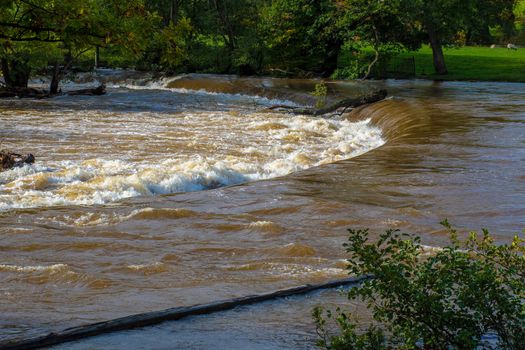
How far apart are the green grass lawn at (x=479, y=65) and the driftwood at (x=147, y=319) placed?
3400 centimetres

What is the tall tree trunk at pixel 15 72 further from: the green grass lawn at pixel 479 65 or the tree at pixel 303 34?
the green grass lawn at pixel 479 65

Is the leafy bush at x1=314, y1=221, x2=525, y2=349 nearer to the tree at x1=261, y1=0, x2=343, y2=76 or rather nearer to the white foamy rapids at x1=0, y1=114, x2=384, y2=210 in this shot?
the white foamy rapids at x1=0, y1=114, x2=384, y2=210

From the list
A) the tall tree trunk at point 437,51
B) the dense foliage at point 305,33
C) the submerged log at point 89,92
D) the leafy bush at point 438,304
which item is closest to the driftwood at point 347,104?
the dense foliage at point 305,33

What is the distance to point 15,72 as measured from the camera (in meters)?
34.2

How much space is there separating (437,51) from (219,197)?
31211 millimetres

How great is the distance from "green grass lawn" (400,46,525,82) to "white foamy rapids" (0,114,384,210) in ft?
63.2

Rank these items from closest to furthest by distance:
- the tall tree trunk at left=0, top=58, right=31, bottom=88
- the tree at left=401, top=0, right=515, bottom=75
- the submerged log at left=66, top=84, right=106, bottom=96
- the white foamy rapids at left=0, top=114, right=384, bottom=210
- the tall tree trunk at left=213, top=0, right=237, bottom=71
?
1. the white foamy rapids at left=0, top=114, right=384, bottom=210
2. the tall tree trunk at left=0, top=58, right=31, bottom=88
3. the submerged log at left=66, top=84, right=106, bottom=96
4. the tree at left=401, top=0, right=515, bottom=75
5. the tall tree trunk at left=213, top=0, right=237, bottom=71

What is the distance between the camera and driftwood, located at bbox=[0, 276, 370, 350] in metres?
5.74

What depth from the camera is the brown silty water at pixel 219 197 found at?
26.9 ft

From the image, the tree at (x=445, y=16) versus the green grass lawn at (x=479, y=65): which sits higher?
the tree at (x=445, y=16)

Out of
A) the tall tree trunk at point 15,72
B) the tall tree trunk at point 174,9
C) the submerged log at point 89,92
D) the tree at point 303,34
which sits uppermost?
the tall tree trunk at point 174,9

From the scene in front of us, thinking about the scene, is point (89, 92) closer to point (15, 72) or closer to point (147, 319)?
point (15, 72)

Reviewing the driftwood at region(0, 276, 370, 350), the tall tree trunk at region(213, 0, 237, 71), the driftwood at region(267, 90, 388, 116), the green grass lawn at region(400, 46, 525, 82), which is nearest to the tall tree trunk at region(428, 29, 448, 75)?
the green grass lawn at region(400, 46, 525, 82)

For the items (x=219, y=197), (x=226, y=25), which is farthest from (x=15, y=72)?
(x=219, y=197)
